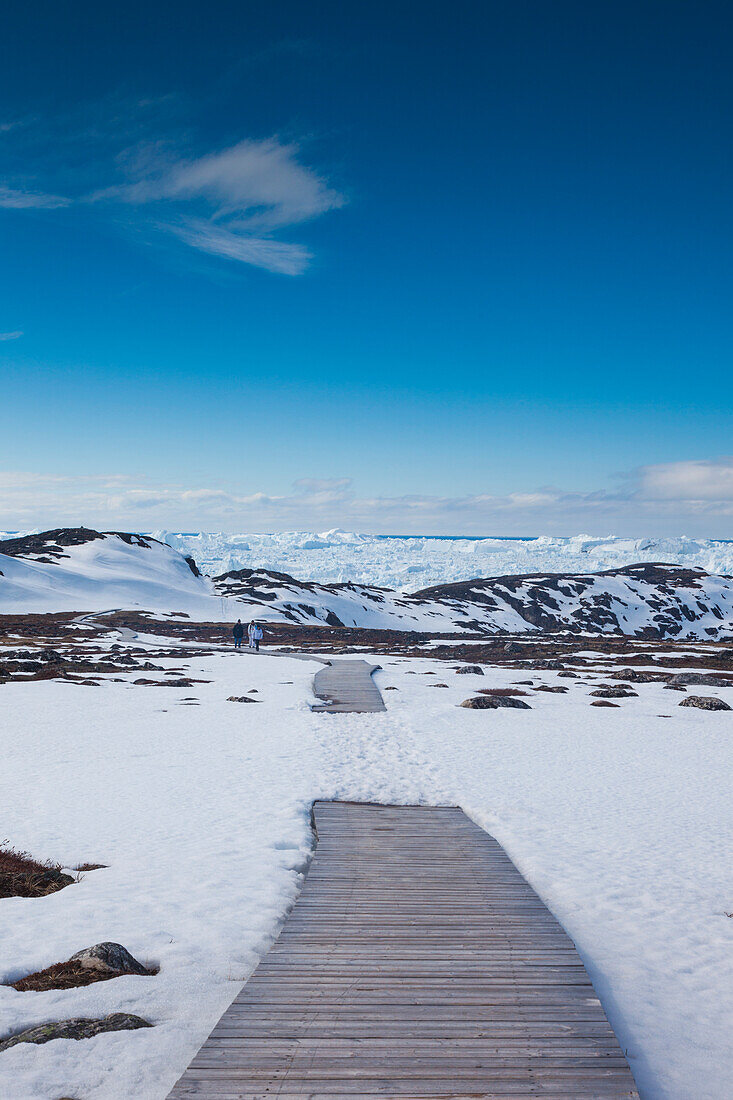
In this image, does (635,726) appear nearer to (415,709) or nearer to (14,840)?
(415,709)

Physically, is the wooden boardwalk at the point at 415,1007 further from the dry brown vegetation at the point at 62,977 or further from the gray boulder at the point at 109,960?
the dry brown vegetation at the point at 62,977

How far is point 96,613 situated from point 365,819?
263ft

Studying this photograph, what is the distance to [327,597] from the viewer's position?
118188mm

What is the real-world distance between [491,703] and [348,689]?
824cm

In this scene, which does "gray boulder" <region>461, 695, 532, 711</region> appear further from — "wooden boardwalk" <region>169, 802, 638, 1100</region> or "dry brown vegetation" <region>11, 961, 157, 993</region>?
"dry brown vegetation" <region>11, 961, 157, 993</region>

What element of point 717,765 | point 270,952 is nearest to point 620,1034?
point 270,952

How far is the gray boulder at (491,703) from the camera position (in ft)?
99.8

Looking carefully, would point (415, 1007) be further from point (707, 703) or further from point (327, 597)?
point (327, 597)

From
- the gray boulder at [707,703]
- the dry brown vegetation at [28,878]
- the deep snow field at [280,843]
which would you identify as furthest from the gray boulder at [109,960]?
the gray boulder at [707,703]

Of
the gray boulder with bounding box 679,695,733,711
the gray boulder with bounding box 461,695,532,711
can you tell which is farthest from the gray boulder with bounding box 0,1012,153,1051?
the gray boulder with bounding box 679,695,733,711

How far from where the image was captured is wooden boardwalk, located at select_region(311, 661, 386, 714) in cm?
2892

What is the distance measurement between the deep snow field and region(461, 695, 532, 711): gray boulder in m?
2.30

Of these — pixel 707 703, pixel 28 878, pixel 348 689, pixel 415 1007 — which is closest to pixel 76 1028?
pixel 415 1007

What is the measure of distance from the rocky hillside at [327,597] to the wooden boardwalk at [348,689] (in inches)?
2104
